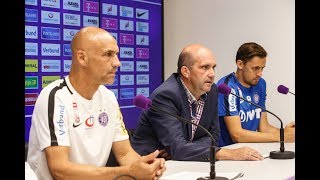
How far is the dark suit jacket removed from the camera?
89.4 inches

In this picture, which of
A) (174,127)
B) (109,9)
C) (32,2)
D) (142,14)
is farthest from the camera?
(142,14)

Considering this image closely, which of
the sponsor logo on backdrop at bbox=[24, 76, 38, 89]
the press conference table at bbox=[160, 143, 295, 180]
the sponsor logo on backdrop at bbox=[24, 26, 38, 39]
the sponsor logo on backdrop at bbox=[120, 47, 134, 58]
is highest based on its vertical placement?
the sponsor logo on backdrop at bbox=[24, 26, 38, 39]

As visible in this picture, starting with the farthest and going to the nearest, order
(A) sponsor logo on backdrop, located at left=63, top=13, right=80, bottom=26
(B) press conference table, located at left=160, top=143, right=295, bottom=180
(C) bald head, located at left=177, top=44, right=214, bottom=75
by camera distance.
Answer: (A) sponsor logo on backdrop, located at left=63, top=13, right=80, bottom=26 < (C) bald head, located at left=177, top=44, right=214, bottom=75 < (B) press conference table, located at left=160, top=143, right=295, bottom=180

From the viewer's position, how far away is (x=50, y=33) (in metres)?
3.33

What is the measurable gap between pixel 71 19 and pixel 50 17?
220 mm

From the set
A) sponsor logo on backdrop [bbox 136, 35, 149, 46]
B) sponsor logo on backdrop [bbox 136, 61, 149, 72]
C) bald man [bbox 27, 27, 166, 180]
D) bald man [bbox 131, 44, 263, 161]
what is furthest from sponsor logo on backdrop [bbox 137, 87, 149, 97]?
bald man [bbox 27, 27, 166, 180]

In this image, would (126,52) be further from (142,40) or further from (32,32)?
(32,32)

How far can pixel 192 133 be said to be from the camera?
2535 mm

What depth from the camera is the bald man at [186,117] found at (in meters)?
2.28

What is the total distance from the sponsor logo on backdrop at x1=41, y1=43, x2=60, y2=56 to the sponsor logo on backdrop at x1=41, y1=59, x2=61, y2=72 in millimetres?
51

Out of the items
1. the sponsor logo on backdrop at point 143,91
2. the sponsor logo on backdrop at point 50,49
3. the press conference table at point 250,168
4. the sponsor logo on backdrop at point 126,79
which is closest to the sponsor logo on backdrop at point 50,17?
the sponsor logo on backdrop at point 50,49

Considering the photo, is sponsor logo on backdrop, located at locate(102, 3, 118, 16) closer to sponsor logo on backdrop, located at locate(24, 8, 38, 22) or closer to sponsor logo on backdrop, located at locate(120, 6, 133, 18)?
sponsor logo on backdrop, located at locate(120, 6, 133, 18)

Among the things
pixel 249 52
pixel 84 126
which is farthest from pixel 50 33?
pixel 84 126
